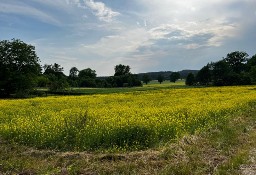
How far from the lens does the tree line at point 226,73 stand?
3787 inches

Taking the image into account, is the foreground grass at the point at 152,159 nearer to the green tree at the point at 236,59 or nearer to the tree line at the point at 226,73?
the tree line at the point at 226,73

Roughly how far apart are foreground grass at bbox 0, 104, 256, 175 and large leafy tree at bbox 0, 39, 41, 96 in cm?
5909

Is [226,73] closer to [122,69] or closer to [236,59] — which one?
[236,59]

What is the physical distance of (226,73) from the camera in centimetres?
10600

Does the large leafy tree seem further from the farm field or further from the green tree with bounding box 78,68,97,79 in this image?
the green tree with bounding box 78,68,97,79

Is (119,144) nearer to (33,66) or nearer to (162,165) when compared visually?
(162,165)

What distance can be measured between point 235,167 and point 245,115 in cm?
1105

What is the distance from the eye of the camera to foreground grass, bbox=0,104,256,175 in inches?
357

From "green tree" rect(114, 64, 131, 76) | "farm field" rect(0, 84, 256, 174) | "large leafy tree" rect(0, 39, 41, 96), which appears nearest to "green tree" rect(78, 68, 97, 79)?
"green tree" rect(114, 64, 131, 76)

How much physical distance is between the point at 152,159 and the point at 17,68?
67.6m

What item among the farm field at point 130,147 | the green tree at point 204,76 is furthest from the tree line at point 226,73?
the farm field at point 130,147

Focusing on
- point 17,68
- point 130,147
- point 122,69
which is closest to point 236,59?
point 122,69

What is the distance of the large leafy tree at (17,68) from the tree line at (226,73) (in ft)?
164

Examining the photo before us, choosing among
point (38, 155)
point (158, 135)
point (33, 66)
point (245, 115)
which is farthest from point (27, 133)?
point (33, 66)
